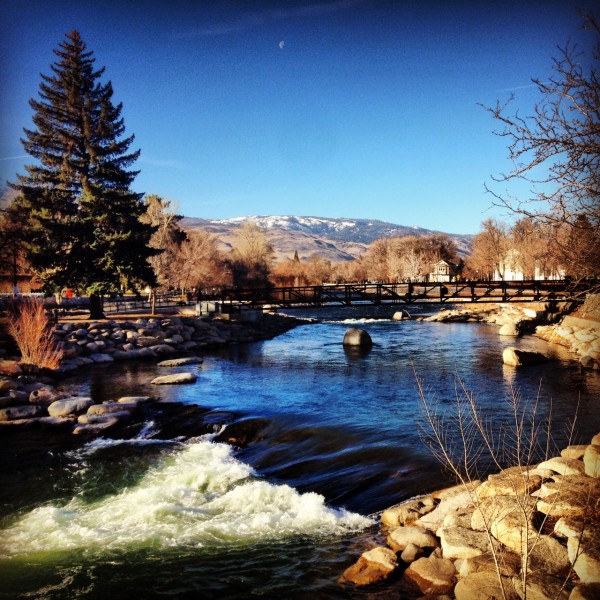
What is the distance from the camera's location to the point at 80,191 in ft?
108

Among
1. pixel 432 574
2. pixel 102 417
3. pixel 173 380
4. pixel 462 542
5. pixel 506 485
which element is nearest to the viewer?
pixel 432 574

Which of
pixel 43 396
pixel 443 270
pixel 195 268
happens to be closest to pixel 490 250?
pixel 443 270

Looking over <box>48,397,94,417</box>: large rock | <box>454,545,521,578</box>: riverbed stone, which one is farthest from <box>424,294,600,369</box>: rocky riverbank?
<box>48,397,94,417</box>: large rock

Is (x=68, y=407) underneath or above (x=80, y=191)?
underneath

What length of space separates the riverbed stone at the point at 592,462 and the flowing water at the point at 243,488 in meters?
2.62

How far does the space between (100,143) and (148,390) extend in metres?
21.9

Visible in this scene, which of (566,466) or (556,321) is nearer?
(566,466)

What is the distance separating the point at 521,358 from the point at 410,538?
639 inches

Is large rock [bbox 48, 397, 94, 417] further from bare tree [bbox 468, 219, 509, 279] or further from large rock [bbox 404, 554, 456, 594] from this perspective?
bare tree [bbox 468, 219, 509, 279]

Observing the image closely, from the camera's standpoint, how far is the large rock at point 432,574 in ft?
19.5

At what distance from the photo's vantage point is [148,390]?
18.3 meters

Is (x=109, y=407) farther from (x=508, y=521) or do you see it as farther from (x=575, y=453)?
(x=575, y=453)

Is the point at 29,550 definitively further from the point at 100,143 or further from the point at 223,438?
the point at 100,143

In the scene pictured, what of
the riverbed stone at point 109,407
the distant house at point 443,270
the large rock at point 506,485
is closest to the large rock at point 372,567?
the large rock at point 506,485
